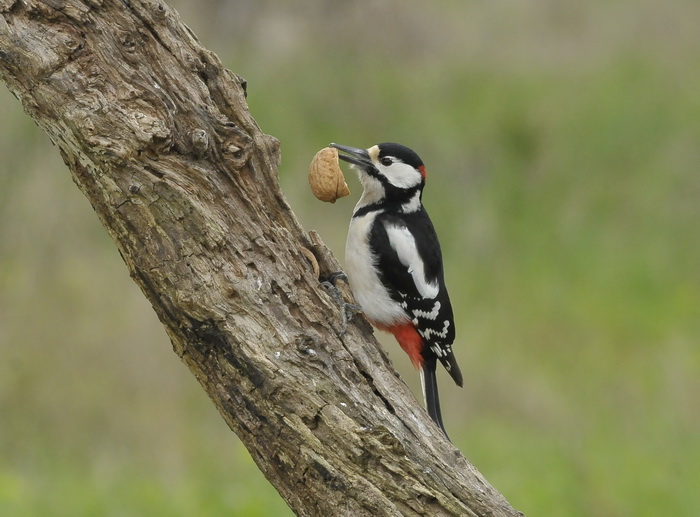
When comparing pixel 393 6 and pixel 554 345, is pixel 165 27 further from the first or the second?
pixel 393 6

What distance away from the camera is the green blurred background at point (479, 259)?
250 inches

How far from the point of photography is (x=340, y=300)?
327 centimetres

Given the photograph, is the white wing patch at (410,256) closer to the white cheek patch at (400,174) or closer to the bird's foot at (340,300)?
the white cheek patch at (400,174)

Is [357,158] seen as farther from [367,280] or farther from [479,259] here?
[479,259]

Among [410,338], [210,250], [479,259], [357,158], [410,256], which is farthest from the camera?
[479,259]

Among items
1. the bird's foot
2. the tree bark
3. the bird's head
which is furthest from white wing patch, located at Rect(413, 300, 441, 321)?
the tree bark

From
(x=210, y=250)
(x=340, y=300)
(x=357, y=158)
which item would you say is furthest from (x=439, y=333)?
(x=210, y=250)

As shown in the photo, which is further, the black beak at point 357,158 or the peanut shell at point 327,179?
the black beak at point 357,158

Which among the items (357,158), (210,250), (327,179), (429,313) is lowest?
(210,250)

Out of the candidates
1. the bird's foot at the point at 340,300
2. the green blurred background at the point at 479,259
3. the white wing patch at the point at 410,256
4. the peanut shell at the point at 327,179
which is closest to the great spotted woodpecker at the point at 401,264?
the white wing patch at the point at 410,256

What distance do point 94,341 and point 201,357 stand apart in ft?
12.8

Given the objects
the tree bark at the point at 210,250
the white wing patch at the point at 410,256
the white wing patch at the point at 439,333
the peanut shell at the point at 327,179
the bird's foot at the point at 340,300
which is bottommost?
the tree bark at the point at 210,250

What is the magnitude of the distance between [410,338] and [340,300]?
Answer: 127 centimetres

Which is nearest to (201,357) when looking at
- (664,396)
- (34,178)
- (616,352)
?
(34,178)
